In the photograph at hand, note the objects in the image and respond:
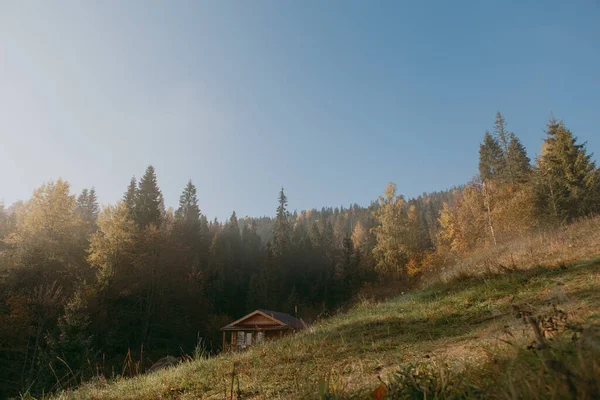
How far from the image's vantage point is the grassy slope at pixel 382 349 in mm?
3498

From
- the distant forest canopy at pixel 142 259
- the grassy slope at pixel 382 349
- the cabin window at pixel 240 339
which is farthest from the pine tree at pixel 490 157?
the grassy slope at pixel 382 349

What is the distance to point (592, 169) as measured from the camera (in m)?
27.0

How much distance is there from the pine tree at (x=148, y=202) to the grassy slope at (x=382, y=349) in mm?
34793

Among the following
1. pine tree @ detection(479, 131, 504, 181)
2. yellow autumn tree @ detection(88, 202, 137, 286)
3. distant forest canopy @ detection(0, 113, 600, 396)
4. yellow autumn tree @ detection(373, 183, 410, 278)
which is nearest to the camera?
distant forest canopy @ detection(0, 113, 600, 396)

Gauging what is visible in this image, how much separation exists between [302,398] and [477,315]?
20.6ft

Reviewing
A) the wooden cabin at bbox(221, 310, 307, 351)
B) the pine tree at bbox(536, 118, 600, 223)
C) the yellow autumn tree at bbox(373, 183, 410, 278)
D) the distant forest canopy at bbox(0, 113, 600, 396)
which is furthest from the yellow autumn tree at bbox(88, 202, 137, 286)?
the pine tree at bbox(536, 118, 600, 223)

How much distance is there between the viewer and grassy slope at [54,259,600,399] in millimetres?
3498

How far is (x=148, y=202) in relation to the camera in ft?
131

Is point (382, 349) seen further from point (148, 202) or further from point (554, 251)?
point (148, 202)

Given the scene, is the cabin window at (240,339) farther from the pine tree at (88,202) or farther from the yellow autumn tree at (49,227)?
the pine tree at (88,202)

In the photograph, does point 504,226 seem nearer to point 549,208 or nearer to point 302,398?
point 549,208

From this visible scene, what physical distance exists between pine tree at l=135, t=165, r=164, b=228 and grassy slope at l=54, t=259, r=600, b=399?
3479cm

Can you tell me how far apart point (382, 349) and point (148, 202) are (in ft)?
130

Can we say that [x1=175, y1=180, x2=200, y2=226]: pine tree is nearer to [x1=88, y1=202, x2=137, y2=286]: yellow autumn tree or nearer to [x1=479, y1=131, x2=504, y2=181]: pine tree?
[x1=88, y1=202, x2=137, y2=286]: yellow autumn tree
